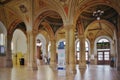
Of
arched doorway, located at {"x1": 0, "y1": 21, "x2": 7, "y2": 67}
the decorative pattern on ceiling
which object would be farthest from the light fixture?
arched doorway, located at {"x1": 0, "y1": 21, "x2": 7, "y2": 67}

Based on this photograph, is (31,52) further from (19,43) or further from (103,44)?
(103,44)

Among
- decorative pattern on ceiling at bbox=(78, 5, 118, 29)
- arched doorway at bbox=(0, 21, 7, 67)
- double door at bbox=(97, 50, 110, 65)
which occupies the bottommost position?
double door at bbox=(97, 50, 110, 65)

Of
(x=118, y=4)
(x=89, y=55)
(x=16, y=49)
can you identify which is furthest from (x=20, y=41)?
(x=118, y=4)

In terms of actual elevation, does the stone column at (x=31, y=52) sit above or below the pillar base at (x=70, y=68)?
above

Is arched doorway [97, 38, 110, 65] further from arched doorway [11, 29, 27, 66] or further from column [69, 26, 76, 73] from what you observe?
column [69, 26, 76, 73]

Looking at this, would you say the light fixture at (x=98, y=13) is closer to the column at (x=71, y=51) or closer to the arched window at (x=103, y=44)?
the column at (x=71, y=51)

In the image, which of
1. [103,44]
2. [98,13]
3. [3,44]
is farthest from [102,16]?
[103,44]

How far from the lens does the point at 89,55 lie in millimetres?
29953

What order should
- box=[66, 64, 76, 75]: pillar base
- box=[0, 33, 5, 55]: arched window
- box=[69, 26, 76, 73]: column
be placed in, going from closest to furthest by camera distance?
1. box=[66, 64, 76, 75]: pillar base
2. box=[69, 26, 76, 73]: column
3. box=[0, 33, 5, 55]: arched window

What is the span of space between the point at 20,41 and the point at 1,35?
770 centimetres

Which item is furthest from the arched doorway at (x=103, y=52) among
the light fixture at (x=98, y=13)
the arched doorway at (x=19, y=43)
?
the light fixture at (x=98, y=13)

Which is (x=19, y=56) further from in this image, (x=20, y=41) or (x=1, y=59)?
(x=1, y=59)

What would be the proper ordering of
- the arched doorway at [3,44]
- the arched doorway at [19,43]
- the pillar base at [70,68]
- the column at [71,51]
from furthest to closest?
the arched doorway at [19,43], the arched doorway at [3,44], the column at [71,51], the pillar base at [70,68]

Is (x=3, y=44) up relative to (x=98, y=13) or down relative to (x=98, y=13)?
down
